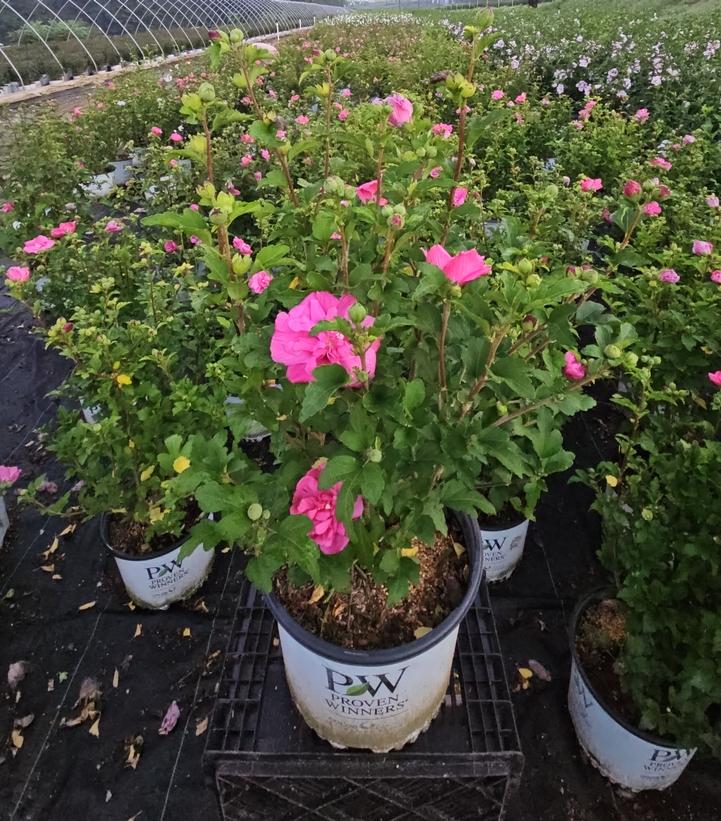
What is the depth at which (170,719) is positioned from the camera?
5.89 ft

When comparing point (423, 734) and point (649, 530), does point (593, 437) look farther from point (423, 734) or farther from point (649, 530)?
point (423, 734)

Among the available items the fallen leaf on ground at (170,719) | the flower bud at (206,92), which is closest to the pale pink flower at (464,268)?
the flower bud at (206,92)

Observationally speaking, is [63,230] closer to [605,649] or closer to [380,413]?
[380,413]

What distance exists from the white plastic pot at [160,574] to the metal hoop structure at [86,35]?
8.24 m

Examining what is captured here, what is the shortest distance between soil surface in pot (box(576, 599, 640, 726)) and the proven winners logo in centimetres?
70

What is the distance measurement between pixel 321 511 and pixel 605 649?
1.21m

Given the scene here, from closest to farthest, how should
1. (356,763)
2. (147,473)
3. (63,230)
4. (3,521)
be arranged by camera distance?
(356,763) → (147,473) → (3,521) → (63,230)

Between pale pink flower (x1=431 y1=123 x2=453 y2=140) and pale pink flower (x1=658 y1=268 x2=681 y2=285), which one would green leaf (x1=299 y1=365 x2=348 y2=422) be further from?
pale pink flower (x1=658 y1=268 x2=681 y2=285)

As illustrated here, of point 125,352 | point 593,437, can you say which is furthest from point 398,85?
point 125,352

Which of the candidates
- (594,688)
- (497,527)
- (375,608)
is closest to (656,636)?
(594,688)

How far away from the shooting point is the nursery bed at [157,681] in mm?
1627

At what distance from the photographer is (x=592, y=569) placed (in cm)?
222

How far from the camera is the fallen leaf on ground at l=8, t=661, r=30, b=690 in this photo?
1.90 meters

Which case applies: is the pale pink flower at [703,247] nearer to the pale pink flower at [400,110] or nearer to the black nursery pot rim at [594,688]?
the black nursery pot rim at [594,688]
